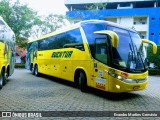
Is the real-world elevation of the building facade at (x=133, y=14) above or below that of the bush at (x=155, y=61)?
above

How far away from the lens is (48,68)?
1673 centimetres

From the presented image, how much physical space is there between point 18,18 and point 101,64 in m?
31.9

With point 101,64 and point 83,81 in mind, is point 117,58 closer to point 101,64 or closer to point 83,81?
point 101,64

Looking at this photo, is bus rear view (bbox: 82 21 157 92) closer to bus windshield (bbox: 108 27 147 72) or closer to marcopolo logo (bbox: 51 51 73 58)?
bus windshield (bbox: 108 27 147 72)

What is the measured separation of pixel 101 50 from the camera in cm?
998

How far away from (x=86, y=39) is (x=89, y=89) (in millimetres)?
2777

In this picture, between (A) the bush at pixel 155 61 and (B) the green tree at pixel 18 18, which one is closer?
(A) the bush at pixel 155 61

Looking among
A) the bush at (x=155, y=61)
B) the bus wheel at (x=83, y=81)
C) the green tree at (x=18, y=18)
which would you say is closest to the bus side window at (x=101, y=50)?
the bus wheel at (x=83, y=81)

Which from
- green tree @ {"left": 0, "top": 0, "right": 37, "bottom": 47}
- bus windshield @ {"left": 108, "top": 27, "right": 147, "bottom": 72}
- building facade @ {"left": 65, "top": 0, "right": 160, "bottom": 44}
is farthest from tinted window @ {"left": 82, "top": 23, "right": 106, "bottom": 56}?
building facade @ {"left": 65, "top": 0, "right": 160, "bottom": 44}

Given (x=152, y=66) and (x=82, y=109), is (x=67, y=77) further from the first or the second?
(x=152, y=66)

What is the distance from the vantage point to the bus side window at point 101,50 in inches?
381

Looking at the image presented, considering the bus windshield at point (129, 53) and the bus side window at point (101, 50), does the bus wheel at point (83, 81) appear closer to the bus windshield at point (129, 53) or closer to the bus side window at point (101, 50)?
the bus side window at point (101, 50)

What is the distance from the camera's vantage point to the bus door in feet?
31.5

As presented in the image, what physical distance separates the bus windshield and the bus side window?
0.47 m
